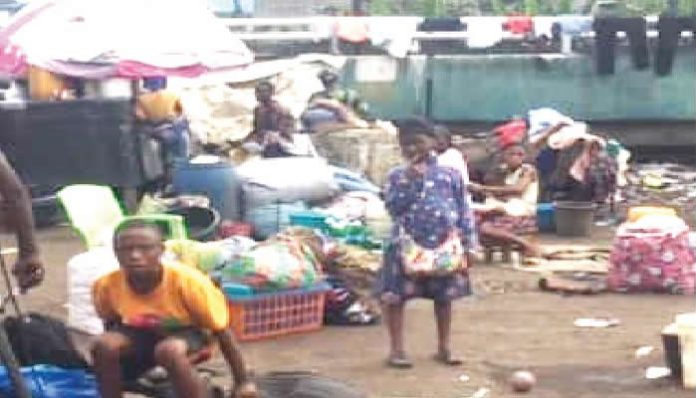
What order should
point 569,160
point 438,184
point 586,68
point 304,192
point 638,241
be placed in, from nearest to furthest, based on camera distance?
point 438,184 → point 638,241 → point 304,192 → point 569,160 → point 586,68

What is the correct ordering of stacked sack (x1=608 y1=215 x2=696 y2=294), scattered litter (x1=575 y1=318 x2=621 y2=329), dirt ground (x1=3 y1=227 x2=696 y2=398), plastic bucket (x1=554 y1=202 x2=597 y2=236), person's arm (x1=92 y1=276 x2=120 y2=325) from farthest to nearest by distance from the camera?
plastic bucket (x1=554 y1=202 x2=597 y2=236) < stacked sack (x1=608 y1=215 x2=696 y2=294) < scattered litter (x1=575 y1=318 x2=621 y2=329) < dirt ground (x1=3 y1=227 x2=696 y2=398) < person's arm (x1=92 y1=276 x2=120 y2=325)

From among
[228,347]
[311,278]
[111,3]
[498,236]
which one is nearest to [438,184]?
[311,278]

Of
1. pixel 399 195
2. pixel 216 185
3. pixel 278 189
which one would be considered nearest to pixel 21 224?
pixel 399 195

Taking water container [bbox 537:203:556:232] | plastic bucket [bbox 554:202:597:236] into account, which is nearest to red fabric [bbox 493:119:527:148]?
water container [bbox 537:203:556:232]

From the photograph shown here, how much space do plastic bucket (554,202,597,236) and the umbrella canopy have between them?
9.62ft

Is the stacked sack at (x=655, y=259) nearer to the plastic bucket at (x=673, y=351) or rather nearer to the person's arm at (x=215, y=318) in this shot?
the plastic bucket at (x=673, y=351)

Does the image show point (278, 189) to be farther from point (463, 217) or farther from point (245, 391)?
point (245, 391)

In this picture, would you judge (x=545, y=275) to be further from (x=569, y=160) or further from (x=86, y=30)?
(x=86, y=30)

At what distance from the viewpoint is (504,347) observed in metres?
9.58

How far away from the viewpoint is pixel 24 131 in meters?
14.7

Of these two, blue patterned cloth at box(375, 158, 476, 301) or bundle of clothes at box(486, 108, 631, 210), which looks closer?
blue patterned cloth at box(375, 158, 476, 301)

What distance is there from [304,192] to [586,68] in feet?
20.6

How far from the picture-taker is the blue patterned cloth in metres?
9.00

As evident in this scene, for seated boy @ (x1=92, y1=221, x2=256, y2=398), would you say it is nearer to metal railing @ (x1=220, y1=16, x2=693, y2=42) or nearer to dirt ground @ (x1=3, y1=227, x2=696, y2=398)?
dirt ground @ (x1=3, y1=227, x2=696, y2=398)
